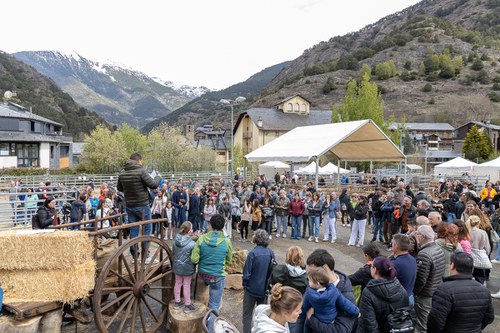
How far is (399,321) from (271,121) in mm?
52765

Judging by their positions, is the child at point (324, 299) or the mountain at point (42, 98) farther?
the mountain at point (42, 98)

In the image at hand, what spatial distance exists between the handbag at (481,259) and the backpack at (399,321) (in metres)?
3.75

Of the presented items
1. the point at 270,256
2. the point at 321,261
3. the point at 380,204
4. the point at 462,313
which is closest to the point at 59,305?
the point at 270,256

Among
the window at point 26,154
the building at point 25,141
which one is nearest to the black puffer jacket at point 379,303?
the building at point 25,141

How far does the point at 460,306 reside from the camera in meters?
3.47

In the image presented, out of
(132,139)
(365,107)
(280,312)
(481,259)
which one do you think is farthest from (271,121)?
(280,312)

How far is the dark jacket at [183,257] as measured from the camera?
512 cm

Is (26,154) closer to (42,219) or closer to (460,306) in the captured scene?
(42,219)

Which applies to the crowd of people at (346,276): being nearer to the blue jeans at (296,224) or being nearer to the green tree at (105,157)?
the blue jeans at (296,224)

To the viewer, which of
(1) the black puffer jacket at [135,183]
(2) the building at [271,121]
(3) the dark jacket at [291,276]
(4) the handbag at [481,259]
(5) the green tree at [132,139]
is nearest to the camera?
(3) the dark jacket at [291,276]

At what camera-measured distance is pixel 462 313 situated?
348 centimetres

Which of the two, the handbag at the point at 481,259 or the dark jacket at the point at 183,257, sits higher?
the dark jacket at the point at 183,257

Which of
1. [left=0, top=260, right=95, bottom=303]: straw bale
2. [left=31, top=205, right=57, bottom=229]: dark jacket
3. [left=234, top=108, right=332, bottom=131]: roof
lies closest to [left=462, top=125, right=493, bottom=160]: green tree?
[left=234, top=108, right=332, bottom=131]: roof

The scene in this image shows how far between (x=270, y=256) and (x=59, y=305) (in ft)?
8.80
